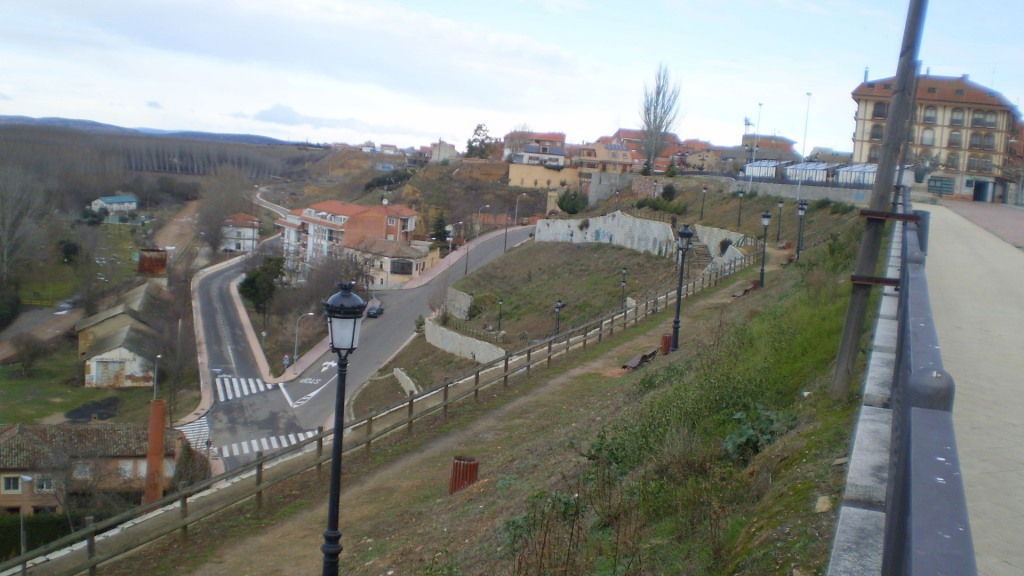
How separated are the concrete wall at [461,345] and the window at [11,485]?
43.3 feet

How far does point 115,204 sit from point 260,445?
79.2m

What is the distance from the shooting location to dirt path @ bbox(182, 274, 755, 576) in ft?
24.2

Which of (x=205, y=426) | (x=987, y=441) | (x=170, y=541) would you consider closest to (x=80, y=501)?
(x=205, y=426)

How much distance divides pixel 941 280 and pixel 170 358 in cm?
3526

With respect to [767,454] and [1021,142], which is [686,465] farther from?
[1021,142]

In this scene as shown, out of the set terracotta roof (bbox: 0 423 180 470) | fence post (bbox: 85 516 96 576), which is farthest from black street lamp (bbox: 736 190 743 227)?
fence post (bbox: 85 516 96 576)

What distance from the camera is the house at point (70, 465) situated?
70.5 feet

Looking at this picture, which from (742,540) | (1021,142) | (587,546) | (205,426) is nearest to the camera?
(742,540)

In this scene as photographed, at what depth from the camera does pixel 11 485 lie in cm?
2200

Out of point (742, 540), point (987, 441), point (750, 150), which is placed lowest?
point (742, 540)

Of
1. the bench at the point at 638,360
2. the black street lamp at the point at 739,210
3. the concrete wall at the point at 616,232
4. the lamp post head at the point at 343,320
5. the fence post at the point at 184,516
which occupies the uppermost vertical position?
the black street lamp at the point at 739,210

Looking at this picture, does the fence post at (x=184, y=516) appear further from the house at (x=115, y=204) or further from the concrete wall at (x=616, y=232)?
the house at (x=115, y=204)

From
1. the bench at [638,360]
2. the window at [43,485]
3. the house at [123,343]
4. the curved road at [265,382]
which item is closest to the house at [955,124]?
the curved road at [265,382]

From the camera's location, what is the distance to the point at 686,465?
598 centimetres
